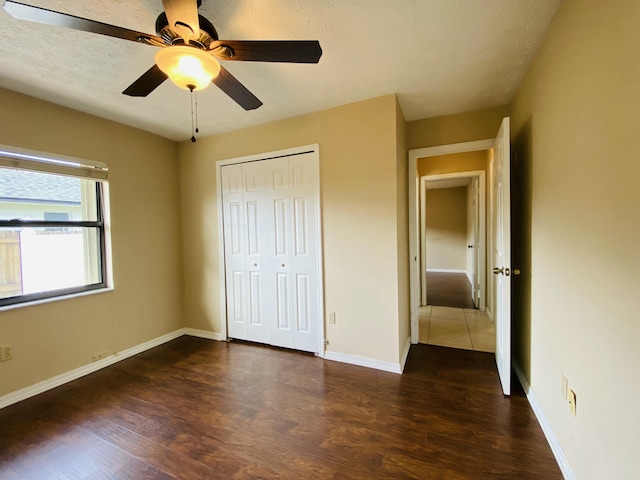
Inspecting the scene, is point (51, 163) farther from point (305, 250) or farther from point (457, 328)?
point (457, 328)

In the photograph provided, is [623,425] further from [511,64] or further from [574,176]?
[511,64]

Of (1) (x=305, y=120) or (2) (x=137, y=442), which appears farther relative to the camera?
(1) (x=305, y=120)

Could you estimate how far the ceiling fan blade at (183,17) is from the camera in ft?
3.74

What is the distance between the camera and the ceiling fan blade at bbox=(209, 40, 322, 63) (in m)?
1.26

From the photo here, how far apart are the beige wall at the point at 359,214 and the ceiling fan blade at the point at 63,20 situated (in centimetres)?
168

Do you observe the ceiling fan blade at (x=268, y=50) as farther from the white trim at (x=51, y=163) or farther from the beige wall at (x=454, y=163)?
the beige wall at (x=454, y=163)

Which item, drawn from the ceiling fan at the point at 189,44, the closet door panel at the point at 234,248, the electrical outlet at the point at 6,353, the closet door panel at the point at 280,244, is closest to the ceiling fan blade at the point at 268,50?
the ceiling fan at the point at 189,44

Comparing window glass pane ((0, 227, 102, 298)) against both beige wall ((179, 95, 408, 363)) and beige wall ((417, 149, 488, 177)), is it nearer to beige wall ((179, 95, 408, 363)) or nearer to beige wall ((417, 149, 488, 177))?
beige wall ((179, 95, 408, 363))

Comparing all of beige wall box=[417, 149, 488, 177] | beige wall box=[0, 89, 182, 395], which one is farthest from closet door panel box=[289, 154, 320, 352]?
beige wall box=[417, 149, 488, 177]

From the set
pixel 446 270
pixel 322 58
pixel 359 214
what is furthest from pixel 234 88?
pixel 446 270

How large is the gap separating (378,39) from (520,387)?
277 centimetres

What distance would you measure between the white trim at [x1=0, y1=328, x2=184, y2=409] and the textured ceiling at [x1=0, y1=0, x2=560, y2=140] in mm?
2415

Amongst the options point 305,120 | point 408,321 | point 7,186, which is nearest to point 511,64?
point 305,120

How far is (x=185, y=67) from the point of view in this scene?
1314mm
